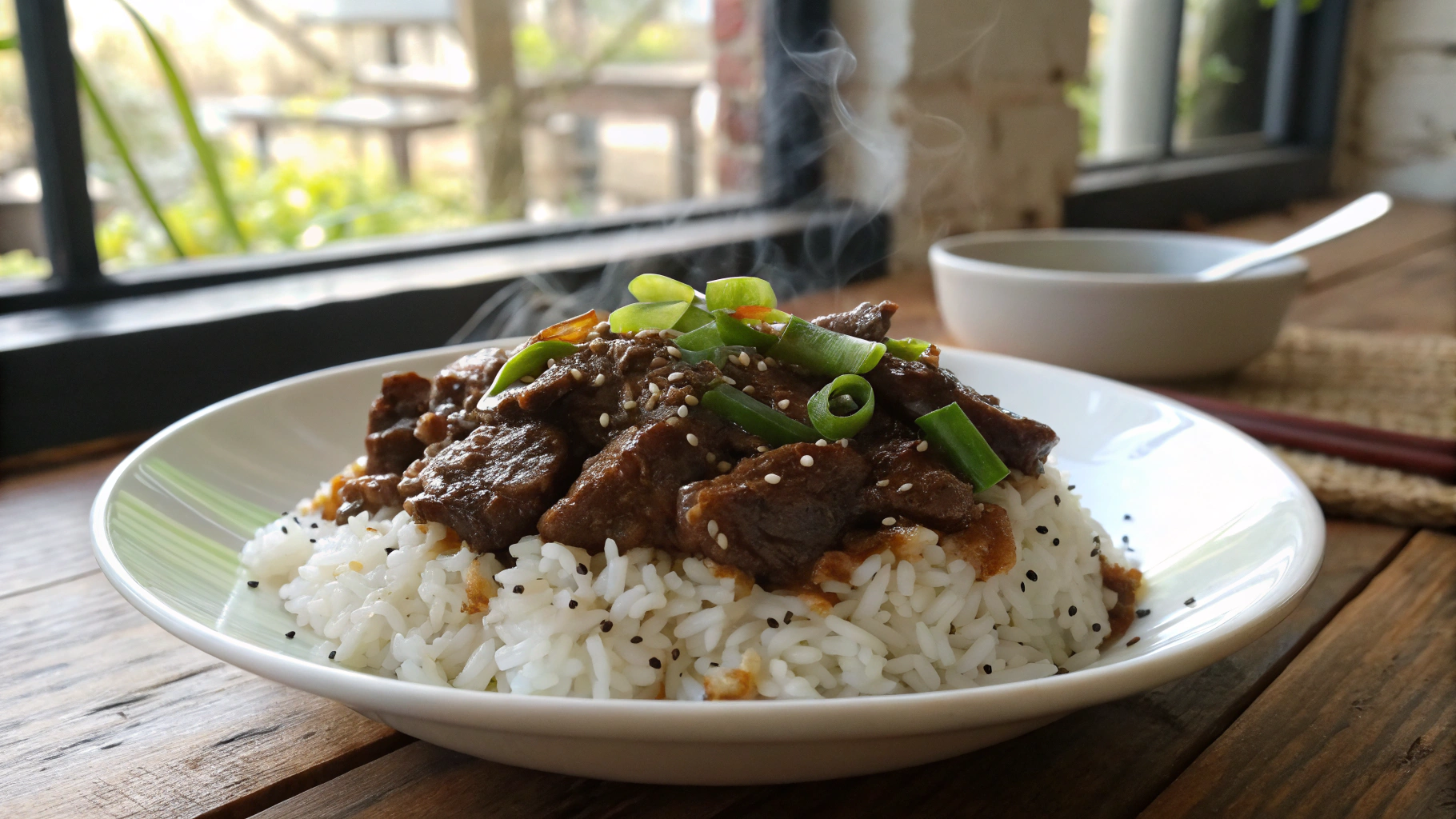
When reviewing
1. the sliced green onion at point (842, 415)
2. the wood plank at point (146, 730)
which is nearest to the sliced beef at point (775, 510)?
the sliced green onion at point (842, 415)

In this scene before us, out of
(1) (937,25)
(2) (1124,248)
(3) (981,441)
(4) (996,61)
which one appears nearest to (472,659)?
(3) (981,441)

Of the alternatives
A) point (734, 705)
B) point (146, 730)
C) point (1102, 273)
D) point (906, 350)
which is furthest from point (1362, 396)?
point (146, 730)

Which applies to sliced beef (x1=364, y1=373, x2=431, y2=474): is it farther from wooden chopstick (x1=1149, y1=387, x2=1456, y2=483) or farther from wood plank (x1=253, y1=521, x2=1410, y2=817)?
wooden chopstick (x1=1149, y1=387, x2=1456, y2=483)

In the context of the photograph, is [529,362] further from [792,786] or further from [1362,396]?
[1362,396]

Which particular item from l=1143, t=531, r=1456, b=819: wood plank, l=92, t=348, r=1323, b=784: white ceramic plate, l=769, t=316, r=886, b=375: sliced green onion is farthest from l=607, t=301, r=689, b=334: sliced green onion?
l=1143, t=531, r=1456, b=819: wood plank

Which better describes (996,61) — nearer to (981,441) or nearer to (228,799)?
(981,441)

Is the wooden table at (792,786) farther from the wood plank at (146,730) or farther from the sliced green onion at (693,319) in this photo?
the sliced green onion at (693,319)
